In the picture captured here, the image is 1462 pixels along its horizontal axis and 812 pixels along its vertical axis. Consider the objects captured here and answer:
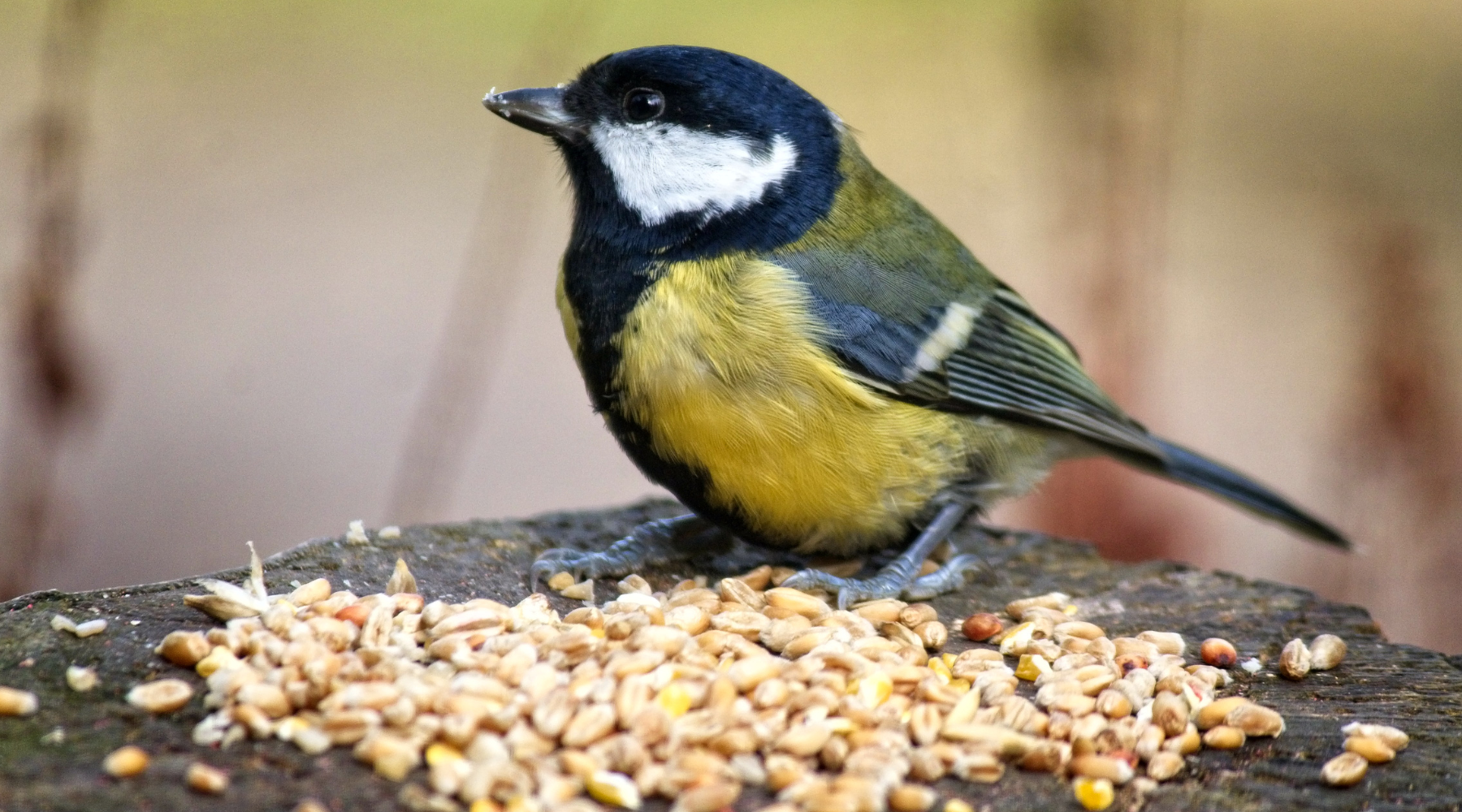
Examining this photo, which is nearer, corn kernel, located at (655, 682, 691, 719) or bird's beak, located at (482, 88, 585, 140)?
corn kernel, located at (655, 682, 691, 719)

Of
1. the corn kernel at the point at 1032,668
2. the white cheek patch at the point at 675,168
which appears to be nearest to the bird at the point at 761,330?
the white cheek patch at the point at 675,168

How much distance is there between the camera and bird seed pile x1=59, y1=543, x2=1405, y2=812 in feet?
5.40

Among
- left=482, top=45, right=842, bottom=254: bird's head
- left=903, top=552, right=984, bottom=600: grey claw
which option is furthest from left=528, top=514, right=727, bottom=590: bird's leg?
left=482, top=45, right=842, bottom=254: bird's head

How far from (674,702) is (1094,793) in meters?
0.59

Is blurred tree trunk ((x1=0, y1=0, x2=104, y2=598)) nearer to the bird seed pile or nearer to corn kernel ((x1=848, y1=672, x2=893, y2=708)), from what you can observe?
the bird seed pile

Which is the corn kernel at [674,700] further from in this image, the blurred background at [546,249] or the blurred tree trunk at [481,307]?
the blurred tree trunk at [481,307]

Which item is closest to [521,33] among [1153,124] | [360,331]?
[360,331]

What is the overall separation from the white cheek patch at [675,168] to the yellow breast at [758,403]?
13 cm

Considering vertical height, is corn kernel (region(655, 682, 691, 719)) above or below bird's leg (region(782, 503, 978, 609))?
below

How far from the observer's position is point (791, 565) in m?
2.77

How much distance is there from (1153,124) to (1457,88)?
1857mm

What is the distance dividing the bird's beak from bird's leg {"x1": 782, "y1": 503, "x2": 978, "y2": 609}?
1.00 meters

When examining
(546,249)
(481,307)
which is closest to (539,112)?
(481,307)

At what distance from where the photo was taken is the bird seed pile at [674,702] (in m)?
1.64
